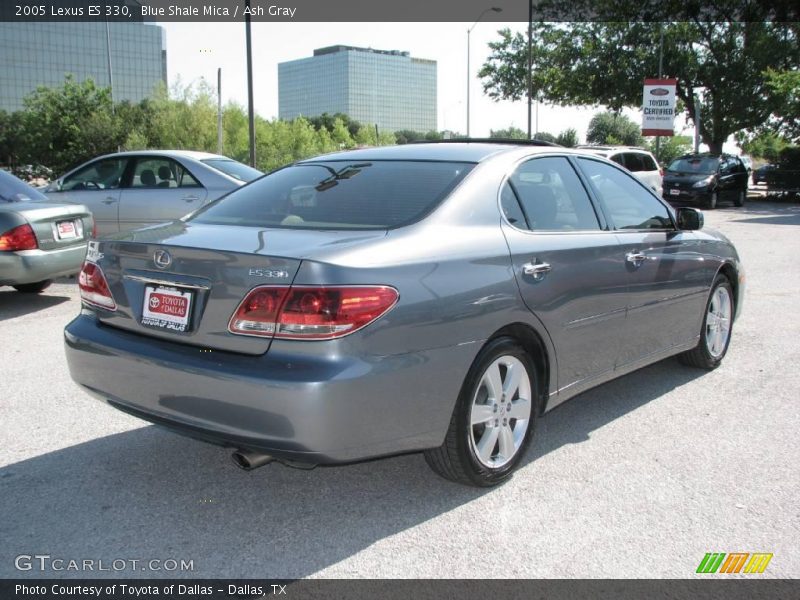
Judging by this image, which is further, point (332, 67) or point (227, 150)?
point (332, 67)

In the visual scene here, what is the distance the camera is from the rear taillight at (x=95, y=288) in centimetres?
357

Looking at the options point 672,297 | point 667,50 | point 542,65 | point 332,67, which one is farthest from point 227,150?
point 332,67

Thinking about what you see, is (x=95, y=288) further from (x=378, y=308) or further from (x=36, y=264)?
(x=36, y=264)

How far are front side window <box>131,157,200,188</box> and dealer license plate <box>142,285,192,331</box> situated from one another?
7.07m

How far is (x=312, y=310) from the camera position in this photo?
2939mm

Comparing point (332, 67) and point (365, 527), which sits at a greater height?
point (332, 67)

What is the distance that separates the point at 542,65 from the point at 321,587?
40.2m

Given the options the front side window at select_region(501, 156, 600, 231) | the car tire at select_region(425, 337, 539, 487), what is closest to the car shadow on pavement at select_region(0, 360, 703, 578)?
the car tire at select_region(425, 337, 539, 487)

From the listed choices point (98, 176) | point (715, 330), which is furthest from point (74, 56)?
point (715, 330)

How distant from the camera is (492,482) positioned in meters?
3.66

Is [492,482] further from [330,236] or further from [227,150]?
[227,150]

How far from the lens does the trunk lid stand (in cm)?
305

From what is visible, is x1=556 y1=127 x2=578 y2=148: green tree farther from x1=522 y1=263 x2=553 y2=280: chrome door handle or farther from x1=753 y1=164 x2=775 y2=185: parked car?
x1=522 y1=263 x2=553 y2=280: chrome door handle

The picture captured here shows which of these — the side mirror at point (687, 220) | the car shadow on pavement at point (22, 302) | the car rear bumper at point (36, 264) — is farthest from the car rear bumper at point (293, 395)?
the car shadow on pavement at point (22, 302)
